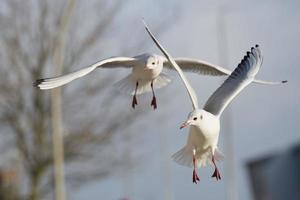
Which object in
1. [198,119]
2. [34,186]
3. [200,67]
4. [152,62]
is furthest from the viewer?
[34,186]

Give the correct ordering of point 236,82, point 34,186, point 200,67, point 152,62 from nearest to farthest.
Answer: point 152,62 → point 236,82 → point 200,67 → point 34,186

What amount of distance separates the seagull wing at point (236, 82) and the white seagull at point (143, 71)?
0.21m

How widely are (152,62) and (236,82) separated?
0.79 meters

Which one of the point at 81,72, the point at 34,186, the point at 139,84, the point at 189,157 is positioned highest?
the point at 34,186

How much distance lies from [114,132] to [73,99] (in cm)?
155

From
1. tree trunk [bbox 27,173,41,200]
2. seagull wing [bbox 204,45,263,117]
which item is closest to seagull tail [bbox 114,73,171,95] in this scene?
seagull wing [bbox 204,45,263,117]

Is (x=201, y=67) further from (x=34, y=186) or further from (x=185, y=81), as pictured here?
(x=34, y=186)

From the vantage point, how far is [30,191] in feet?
81.0

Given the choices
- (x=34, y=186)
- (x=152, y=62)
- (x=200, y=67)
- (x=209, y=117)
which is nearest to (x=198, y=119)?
(x=209, y=117)

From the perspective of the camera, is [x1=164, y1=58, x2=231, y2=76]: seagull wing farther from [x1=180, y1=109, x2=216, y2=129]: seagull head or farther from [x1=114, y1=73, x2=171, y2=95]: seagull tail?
[x1=180, y1=109, x2=216, y2=129]: seagull head

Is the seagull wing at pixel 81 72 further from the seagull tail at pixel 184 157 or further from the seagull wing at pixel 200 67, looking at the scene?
the seagull tail at pixel 184 157

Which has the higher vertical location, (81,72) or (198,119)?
(81,72)

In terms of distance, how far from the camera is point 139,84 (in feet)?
26.5

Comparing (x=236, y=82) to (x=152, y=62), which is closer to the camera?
(x=152, y=62)
